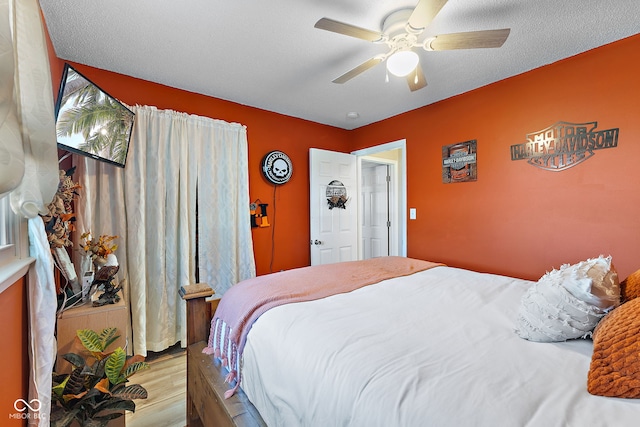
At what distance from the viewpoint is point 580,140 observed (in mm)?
2000

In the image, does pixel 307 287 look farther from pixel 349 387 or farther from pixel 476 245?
pixel 476 245

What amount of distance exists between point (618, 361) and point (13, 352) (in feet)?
6.05

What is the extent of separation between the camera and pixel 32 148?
0.88 meters

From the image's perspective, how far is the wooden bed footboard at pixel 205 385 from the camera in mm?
1164

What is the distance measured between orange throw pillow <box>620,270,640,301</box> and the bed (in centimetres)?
5

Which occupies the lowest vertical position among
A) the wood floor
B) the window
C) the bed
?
the wood floor

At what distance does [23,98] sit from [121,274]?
1.70 meters

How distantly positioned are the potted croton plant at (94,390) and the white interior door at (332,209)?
2228 millimetres

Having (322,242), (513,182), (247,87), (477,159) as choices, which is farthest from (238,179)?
(513,182)

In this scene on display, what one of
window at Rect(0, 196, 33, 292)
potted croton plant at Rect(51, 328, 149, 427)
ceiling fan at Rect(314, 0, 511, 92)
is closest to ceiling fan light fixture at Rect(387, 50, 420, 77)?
ceiling fan at Rect(314, 0, 511, 92)

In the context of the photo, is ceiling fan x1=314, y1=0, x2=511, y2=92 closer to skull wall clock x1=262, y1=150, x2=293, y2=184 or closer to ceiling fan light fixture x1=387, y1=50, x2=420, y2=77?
ceiling fan light fixture x1=387, y1=50, x2=420, y2=77

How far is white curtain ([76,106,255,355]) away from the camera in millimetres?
2182

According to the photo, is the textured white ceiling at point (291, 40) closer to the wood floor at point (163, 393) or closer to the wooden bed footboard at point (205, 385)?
the wooden bed footboard at point (205, 385)

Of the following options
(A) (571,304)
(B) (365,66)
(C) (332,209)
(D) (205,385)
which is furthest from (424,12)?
(C) (332,209)
